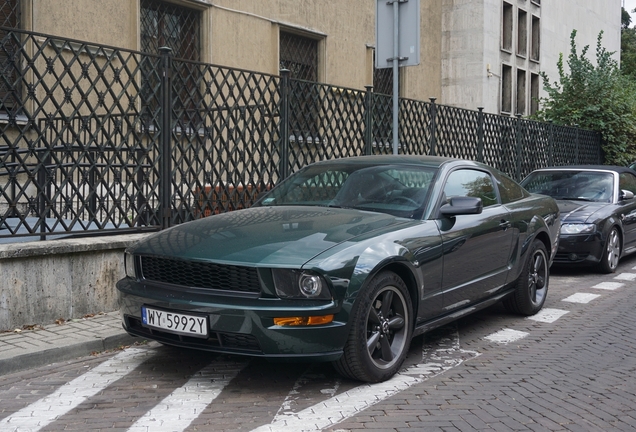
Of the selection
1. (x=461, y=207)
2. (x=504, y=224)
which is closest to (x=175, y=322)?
(x=461, y=207)

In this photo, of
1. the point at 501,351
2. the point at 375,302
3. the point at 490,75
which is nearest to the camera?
the point at 375,302

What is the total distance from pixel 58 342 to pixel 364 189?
2621 millimetres

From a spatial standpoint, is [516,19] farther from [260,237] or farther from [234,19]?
[260,237]

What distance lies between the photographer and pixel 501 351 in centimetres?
606

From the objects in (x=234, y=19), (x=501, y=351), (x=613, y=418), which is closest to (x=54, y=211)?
(x=501, y=351)

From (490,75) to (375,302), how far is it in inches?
857

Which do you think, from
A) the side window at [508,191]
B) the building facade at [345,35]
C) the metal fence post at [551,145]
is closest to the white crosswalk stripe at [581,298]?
the side window at [508,191]

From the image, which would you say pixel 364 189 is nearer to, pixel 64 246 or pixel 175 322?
pixel 175 322

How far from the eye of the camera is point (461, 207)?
5.76m

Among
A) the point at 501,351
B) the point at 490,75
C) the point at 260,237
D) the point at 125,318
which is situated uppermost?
the point at 490,75

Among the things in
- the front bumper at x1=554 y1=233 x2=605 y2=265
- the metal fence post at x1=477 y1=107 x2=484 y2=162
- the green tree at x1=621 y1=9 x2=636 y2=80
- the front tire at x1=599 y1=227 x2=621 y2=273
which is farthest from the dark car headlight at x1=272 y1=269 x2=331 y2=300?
the green tree at x1=621 y1=9 x2=636 y2=80

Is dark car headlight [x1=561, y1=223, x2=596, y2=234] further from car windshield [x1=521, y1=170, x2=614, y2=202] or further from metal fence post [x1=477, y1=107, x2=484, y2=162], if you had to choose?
metal fence post [x1=477, y1=107, x2=484, y2=162]

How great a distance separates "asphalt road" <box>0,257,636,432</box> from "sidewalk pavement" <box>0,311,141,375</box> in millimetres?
95

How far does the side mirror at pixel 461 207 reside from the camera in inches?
226
